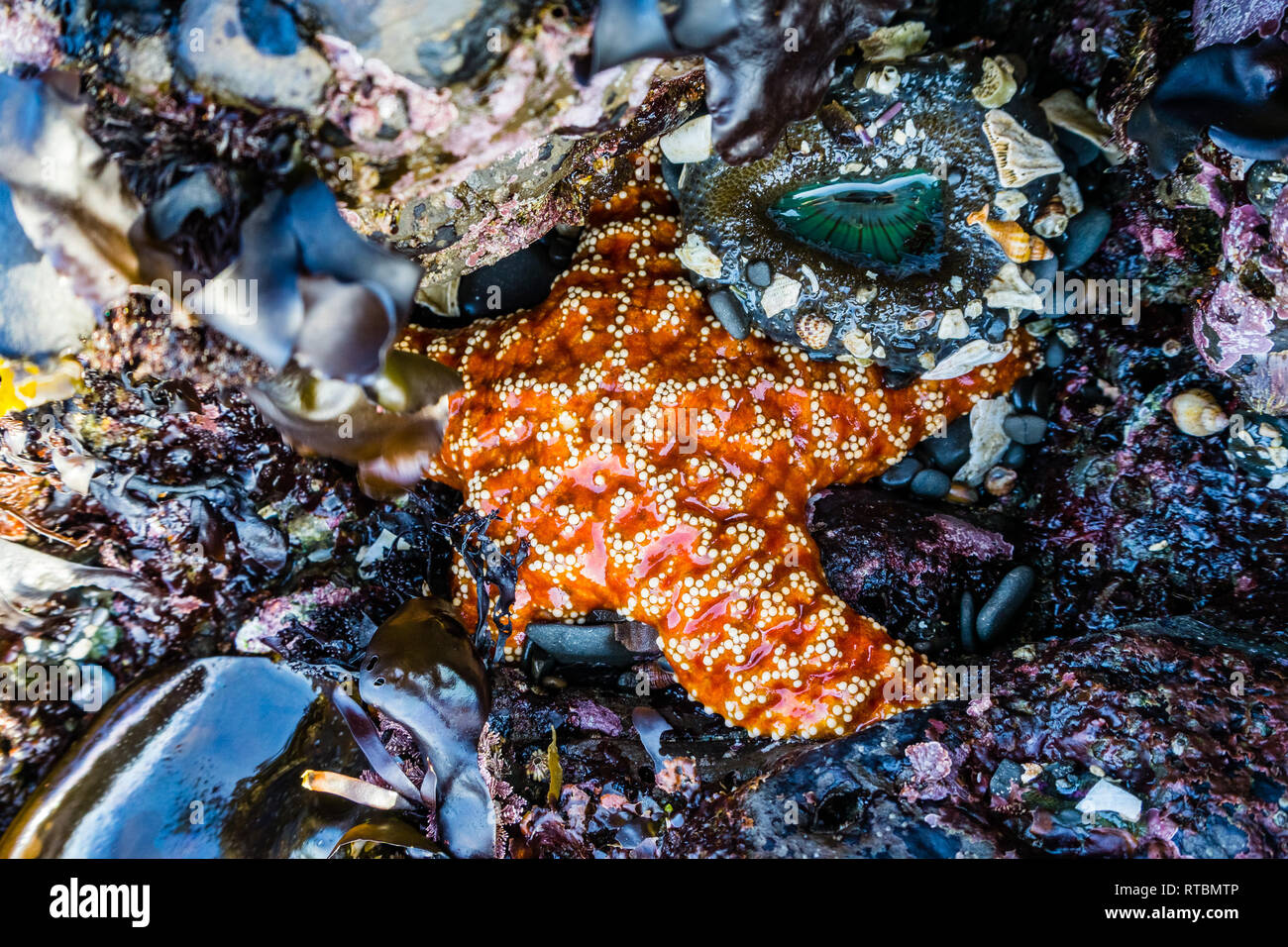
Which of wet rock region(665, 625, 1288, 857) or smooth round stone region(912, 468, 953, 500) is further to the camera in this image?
smooth round stone region(912, 468, 953, 500)

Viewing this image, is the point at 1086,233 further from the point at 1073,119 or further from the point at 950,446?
the point at 950,446

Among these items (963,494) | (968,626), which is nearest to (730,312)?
(963,494)

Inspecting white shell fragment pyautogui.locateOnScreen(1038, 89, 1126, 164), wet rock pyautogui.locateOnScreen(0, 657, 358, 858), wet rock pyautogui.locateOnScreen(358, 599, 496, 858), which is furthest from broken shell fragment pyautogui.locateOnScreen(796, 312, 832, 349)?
wet rock pyautogui.locateOnScreen(0, 657, 358, 858)

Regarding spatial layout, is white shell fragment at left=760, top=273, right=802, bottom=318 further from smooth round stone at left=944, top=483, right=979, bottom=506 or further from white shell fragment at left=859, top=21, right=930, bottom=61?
smooth round stone at left=944, top=483, right=979, bottom=506

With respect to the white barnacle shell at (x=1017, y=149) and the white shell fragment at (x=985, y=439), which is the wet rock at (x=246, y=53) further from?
the white shell fragment at (x=985, y=439)

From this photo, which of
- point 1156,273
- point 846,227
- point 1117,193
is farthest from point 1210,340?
point 846,227

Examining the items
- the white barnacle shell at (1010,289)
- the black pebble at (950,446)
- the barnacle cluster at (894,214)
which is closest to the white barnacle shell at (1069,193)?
the barnacle cluster at (894,214)
